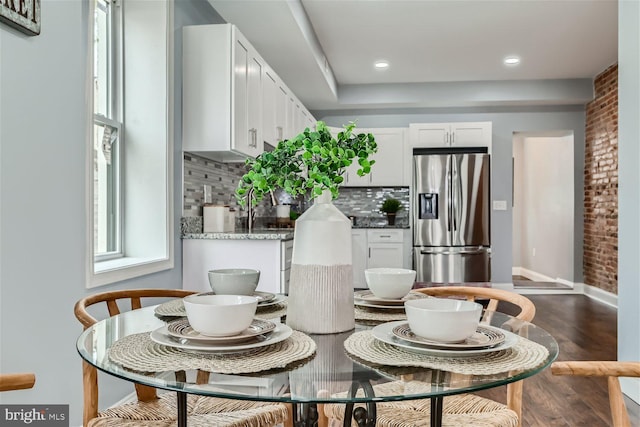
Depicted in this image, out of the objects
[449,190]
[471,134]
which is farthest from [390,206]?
[471,134]

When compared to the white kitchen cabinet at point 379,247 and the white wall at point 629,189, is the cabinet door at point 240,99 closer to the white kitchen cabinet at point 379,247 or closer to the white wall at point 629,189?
the white wall at point 629,189

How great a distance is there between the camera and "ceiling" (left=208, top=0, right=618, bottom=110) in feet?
13.6

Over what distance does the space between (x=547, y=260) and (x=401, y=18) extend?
5062mm

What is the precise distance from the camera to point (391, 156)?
6602 millimetres

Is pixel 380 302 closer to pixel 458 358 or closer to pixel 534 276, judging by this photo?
pixel 458 358

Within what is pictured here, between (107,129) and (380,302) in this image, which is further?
(107,129)

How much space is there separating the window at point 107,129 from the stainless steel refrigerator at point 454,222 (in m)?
4.10

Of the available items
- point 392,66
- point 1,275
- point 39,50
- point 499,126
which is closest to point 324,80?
point 392,66

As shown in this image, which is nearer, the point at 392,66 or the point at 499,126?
the point at 392,66

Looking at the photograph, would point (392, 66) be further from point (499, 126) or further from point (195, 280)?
point (195, 280)

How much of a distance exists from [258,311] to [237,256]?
1693mm

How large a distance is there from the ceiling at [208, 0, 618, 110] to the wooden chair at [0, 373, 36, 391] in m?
2.97

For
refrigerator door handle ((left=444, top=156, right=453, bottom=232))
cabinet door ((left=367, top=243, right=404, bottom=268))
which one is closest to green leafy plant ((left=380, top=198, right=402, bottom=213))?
cabinet door ((left=367, top=243, right=404, bottom=268))

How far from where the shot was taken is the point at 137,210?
289 cm
